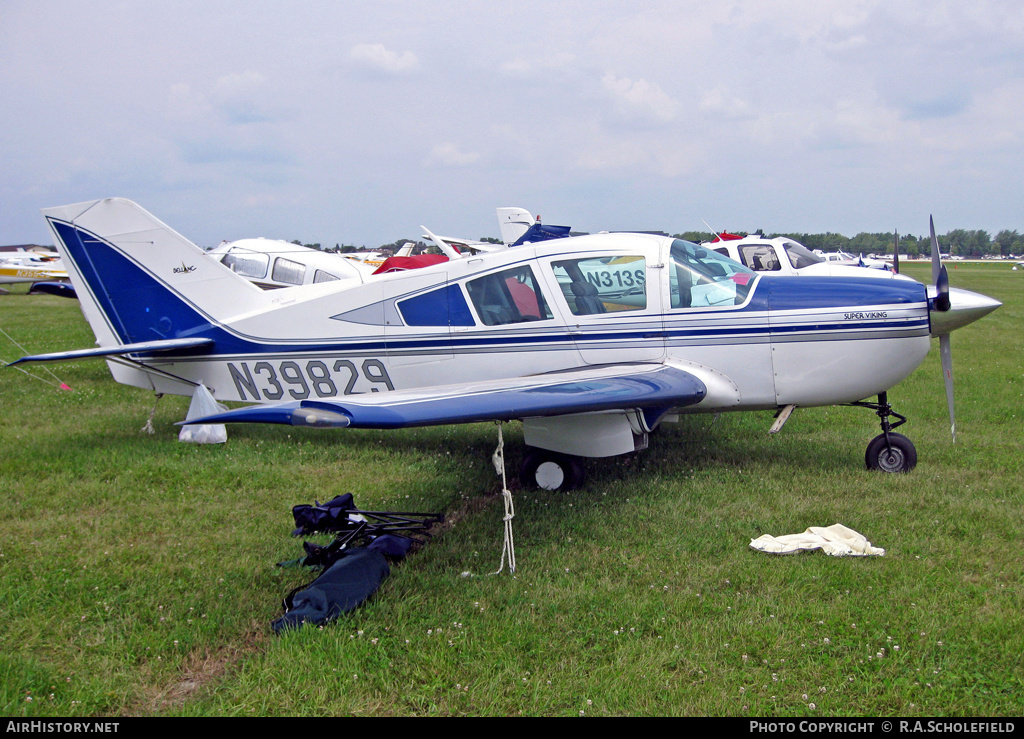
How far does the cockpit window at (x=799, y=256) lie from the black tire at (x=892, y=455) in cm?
950

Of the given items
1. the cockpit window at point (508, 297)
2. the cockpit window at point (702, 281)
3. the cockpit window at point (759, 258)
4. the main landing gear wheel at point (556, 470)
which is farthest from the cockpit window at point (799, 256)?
the main landing gear wheel at point (556, 470)

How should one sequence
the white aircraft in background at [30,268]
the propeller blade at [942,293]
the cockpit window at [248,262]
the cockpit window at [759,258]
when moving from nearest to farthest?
the propeller blade at [942,293]
the cockpit window at [759,258]
the cockpit window at [248,262]
the white aircraft in background at [30,268]

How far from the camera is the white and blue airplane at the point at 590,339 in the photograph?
6066mm

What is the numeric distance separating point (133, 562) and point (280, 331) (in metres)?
2.96

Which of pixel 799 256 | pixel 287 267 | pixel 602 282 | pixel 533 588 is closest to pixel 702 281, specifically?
pixel 602 282

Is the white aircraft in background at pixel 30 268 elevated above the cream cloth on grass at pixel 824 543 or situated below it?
above

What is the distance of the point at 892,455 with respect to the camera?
6508 millimetres

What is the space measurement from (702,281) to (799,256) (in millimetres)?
10665

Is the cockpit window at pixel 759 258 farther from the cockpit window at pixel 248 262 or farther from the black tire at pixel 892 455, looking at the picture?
the cockpit window at pixel 248 262

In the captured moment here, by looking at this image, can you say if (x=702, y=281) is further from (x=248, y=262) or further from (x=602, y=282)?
(x=248, y=262)

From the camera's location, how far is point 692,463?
704 centimetres

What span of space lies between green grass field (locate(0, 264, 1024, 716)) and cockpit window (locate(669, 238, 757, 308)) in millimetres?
1599

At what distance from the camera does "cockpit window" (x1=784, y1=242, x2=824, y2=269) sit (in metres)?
15.5
